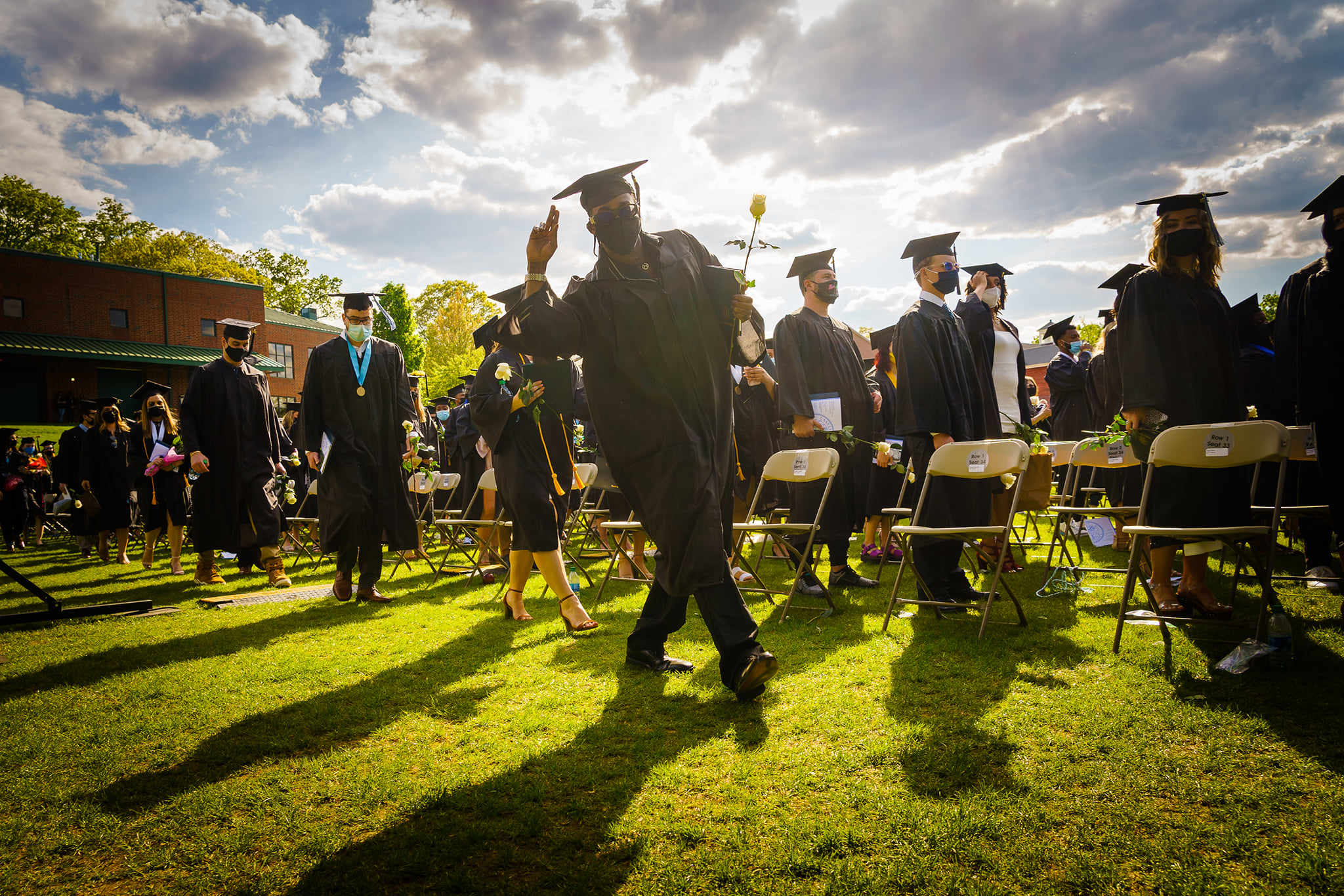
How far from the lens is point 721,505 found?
3.41 metres

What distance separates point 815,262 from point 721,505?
140 inches

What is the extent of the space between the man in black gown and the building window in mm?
43444

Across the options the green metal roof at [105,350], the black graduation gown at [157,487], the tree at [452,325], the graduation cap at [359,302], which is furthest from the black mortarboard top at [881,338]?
the tree at [452,325]

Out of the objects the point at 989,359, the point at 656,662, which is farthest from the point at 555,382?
the point at 989,359

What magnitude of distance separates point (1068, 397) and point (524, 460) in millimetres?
7637

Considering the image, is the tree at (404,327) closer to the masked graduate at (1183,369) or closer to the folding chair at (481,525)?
the folding chair at (481,525)

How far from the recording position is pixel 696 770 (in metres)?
2.42

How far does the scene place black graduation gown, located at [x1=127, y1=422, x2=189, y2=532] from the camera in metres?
8.99

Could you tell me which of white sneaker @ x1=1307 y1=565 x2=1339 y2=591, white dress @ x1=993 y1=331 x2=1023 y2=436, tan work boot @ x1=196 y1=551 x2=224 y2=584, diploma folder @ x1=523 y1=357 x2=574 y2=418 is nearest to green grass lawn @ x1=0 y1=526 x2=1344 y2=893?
white sneaker @ x1=1307 y1=565 x2=1339 y2=591

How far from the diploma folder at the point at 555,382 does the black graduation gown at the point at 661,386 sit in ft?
6.28

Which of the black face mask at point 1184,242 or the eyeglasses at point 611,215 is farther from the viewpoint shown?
the black face mask at point 1184,242

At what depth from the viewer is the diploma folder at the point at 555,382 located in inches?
206

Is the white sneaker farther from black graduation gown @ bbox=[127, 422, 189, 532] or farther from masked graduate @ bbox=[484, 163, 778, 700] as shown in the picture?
black graduation gown @ bbox=[127, 422, 189, 532]

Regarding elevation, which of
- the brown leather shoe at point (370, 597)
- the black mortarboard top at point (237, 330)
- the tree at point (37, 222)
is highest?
the tree at point (37, 222)
